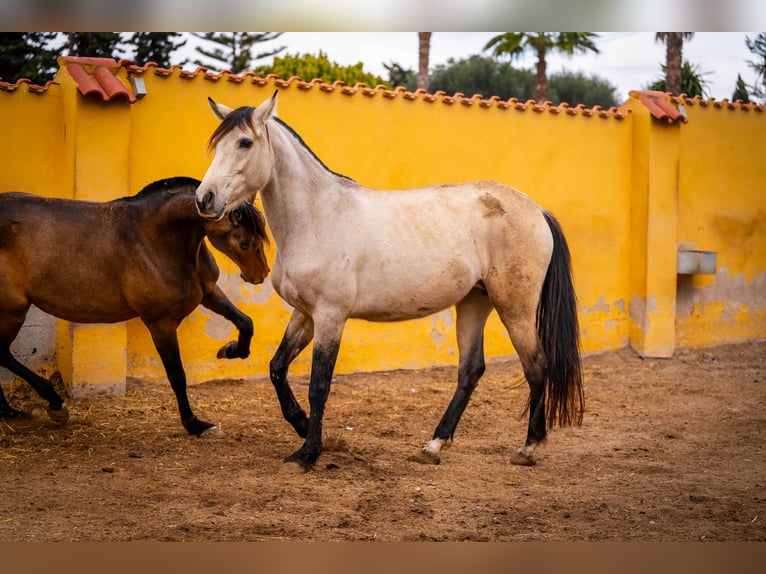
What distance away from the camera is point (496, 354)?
28.9 ft

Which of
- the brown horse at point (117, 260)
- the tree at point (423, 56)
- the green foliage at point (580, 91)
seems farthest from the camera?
the green foliage at point (580, 91)

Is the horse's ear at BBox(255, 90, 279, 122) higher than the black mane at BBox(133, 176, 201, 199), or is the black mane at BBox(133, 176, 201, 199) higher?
the horse's ear at BBox(255, 90, 279, 122)

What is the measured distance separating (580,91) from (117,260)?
3447 centimetres

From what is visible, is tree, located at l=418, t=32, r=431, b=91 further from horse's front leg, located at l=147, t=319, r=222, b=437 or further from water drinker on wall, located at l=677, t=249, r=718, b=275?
horse's front leg, located at l=147, t=319, r=222, b=437

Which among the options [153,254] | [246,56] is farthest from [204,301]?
[246,56]

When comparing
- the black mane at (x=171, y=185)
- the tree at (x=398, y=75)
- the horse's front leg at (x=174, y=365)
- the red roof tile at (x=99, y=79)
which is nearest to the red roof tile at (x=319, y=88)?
the red roof tile at (x=99, y=79)

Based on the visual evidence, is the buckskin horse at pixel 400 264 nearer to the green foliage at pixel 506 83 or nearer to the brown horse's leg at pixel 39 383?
the brown horse's leg at pixel 39 383

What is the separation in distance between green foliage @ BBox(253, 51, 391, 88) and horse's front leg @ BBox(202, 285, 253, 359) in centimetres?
1297

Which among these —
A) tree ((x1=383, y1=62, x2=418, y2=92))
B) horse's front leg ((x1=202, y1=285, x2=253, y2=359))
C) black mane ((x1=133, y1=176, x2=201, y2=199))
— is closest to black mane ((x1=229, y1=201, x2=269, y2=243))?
black mane ((x1=133, y1=176, x2=201, y2=199))

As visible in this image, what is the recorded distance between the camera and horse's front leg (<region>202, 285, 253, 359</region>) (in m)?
5.68

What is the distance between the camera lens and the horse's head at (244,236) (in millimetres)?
5542

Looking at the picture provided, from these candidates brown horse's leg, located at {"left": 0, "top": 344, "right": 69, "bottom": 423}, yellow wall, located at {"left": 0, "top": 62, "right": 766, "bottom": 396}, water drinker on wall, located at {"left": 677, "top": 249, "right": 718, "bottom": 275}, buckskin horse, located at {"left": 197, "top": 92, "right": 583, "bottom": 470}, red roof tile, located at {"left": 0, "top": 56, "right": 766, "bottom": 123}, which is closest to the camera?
buckskin horse, located at {"left": 197, "top": 92, "right": 583, "bottom": 470}

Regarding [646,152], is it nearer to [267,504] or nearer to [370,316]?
[370,316]

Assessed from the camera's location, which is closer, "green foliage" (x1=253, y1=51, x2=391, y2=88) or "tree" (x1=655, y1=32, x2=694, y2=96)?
"tree" (x1=655, y1=32, x2=694, y2=96)
